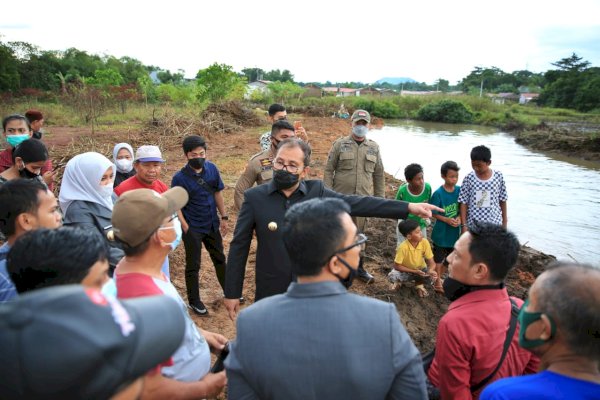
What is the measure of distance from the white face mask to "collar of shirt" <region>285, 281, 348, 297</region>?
3.38 meters

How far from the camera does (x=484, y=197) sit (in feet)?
14.3

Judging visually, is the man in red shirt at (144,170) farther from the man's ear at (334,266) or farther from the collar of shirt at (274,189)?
the man's ear at (334,266)

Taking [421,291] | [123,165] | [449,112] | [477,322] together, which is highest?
[449,112]

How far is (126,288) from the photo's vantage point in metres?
1.55

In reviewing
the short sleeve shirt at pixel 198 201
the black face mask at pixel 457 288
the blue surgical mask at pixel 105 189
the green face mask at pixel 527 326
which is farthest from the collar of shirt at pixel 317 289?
the short sleeve shirt at pixel 198 201

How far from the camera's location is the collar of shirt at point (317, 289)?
4.32 ft

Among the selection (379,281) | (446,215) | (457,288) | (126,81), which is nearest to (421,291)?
(379,281)

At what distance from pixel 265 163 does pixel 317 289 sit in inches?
115

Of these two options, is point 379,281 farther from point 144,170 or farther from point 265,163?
point 144,170

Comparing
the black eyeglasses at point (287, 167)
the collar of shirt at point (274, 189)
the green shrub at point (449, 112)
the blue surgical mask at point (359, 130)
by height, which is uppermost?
the green shrub at point (449, 112)

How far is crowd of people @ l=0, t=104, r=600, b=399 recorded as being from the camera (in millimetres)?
762

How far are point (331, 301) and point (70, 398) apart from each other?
77 centimetres

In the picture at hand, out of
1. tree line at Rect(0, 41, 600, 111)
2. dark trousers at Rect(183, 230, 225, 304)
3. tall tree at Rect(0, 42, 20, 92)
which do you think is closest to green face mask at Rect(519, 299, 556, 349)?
dark trousers at Rect(183, 230, 225, 304)

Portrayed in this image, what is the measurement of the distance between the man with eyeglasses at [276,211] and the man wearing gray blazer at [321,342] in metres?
1.17
